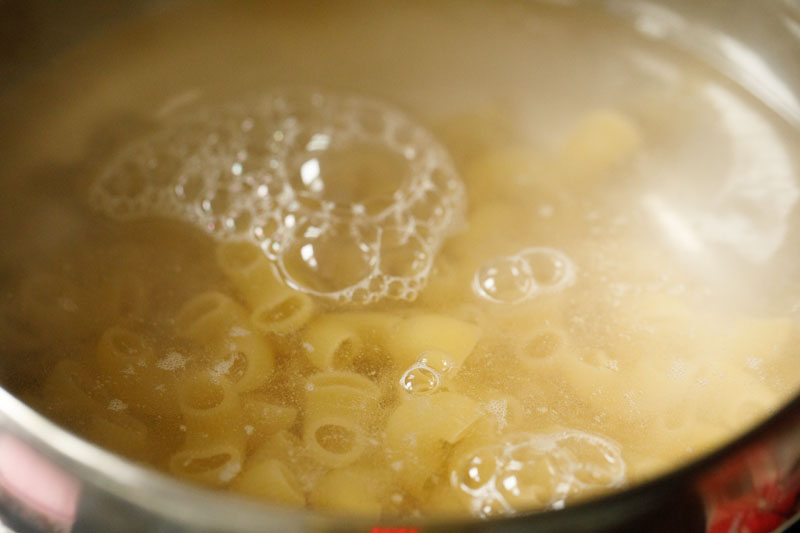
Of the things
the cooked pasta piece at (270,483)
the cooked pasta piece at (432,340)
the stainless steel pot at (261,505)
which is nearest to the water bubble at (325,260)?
the cooked pasta piece at (432,340)

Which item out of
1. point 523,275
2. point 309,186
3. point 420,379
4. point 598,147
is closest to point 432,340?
point 420,379

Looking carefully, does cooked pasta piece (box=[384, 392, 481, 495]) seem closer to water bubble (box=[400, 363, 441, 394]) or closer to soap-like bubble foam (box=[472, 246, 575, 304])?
water bubble (box=[400, 363, 441, 394])

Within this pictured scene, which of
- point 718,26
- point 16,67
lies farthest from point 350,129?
point 718,26

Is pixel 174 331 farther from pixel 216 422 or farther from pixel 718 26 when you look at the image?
pixel 718 26

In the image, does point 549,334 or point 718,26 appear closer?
point 549,334

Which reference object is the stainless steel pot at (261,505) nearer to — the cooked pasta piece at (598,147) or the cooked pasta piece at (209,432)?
the cooked pasta piece at (209,432)

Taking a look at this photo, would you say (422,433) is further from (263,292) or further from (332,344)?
(263,292)
